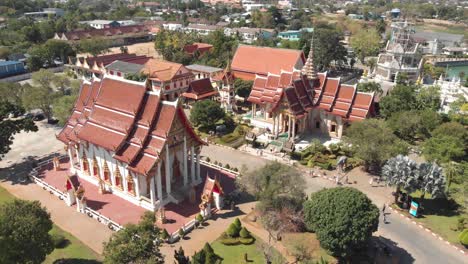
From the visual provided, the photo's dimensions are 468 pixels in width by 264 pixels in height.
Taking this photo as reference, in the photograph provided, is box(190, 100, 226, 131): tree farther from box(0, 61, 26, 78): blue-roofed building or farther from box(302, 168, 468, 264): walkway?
box(0, 61, 26, 78): blue-roofed building

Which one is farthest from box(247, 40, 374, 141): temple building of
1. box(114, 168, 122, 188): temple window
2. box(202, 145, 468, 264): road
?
box(114, 168, 122, 188): temple window

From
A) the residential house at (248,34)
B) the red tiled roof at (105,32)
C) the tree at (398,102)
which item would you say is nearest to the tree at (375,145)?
the tree at (398,102)

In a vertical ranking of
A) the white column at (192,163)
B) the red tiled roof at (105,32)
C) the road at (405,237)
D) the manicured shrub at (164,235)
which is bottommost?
the road at (405,237)

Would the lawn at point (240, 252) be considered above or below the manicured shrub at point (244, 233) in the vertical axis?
below

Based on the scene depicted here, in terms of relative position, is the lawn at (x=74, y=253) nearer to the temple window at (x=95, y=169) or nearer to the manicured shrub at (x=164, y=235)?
the manicured shrub at (x=164, y=235)

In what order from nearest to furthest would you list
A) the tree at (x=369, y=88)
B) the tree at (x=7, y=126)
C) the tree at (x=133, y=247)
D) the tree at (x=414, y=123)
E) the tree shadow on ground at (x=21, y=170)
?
the tree at (x=133, y=247) → the tree at (x=7, y=126) → the tree shadow on ground at (x=21, y=170) → the tree at (x=414, y=123) → the tree at (x=369, y=88)

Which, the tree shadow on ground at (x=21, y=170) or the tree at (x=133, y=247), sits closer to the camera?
the tree at (x=133, y=247)

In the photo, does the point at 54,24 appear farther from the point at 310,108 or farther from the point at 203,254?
the point at 203,254
